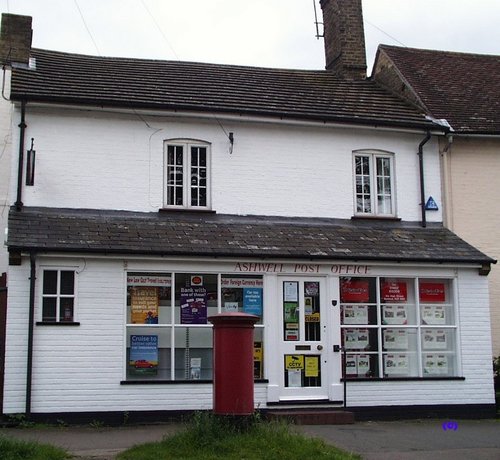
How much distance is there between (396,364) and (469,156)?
567 cm

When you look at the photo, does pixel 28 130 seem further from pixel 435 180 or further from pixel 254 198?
pixel 435 180

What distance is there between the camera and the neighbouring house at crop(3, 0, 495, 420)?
13.6m

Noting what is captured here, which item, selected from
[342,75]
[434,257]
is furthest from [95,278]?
[342,75]

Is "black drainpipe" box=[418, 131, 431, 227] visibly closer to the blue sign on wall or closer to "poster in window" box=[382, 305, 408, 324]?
the blue sign on wall

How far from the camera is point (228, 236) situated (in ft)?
49.3

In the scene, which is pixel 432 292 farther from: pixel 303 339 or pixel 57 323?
pixel 57 323

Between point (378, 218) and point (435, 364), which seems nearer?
point (435, 364)

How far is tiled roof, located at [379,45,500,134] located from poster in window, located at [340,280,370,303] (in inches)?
195

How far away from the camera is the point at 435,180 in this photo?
17.4m

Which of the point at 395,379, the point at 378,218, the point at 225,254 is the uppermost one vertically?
the point at 378,218

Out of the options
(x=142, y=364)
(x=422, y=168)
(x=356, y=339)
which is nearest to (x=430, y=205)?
(x=422, y=168)

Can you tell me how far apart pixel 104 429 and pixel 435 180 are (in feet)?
30.9

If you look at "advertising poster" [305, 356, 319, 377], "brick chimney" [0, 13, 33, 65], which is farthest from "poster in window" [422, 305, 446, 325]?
"brick chimney" [0, 13, 33, 65]

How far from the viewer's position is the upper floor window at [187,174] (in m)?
15.9
